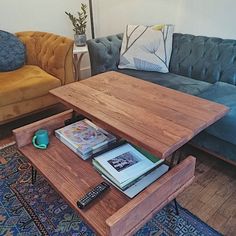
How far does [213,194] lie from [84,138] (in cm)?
84

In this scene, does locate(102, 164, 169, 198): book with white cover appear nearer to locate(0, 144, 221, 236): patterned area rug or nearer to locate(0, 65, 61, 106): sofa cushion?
locate(0, 144, 221, 236): patterned area rug

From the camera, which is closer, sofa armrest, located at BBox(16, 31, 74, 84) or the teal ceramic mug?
the teal ceramic mug

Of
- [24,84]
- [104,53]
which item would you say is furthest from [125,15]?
[24,84]

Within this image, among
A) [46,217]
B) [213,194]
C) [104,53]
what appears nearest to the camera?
[46,217]

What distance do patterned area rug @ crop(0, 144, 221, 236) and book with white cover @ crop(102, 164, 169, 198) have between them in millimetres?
291

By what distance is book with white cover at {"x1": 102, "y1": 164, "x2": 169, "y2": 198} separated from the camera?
1161 mm

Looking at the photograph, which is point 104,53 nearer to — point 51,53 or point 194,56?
point 51,53

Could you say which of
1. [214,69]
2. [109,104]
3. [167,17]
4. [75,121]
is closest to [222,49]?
[214,69]

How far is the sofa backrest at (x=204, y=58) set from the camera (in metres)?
2.01

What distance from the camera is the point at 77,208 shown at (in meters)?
1.08

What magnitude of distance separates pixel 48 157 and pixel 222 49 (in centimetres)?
160

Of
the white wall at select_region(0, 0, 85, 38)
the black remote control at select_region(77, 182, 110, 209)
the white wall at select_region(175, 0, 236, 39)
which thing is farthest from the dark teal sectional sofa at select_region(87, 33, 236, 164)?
the white wall at select_region(0, 0, 85, 38)

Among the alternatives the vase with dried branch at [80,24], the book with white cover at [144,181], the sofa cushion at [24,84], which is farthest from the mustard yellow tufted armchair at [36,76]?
the book with white cover at [144,181]

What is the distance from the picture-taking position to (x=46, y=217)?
1403 mm
